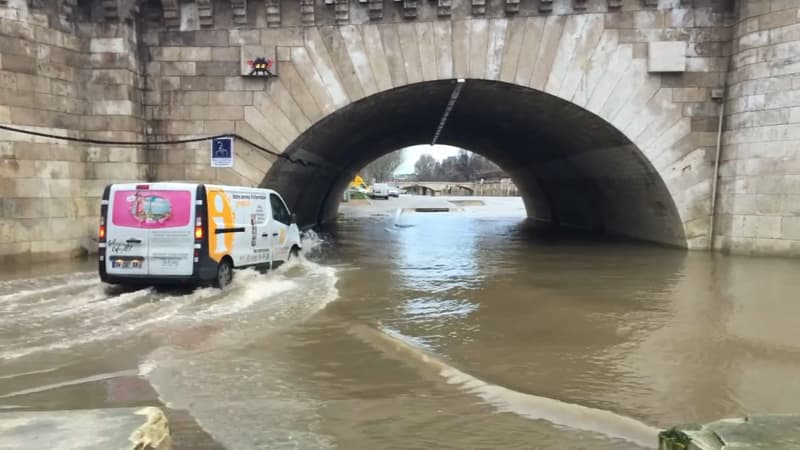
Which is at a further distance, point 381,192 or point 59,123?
point 381,192

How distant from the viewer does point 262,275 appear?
36.6 feet

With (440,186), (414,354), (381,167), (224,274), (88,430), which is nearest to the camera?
(88,430)

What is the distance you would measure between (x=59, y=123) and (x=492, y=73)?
31.9 feet

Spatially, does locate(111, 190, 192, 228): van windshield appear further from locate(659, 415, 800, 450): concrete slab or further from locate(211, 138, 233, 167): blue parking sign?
locate(659, 415, 800, 450): concrete slab

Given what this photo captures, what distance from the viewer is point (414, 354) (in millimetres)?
6332

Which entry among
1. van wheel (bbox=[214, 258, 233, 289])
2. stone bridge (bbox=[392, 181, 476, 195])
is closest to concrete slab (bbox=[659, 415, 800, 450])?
van wheel (bbox=[214, 258, 233, 289])

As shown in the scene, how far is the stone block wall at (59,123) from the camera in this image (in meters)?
12.5

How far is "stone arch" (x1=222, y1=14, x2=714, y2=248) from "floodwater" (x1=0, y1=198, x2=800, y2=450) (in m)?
3.81

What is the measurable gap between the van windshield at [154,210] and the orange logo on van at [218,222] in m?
0.36

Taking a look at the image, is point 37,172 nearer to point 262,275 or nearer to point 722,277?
point 262,275

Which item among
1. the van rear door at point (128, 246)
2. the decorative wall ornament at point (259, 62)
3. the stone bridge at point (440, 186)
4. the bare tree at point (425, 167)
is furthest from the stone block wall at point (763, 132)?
the bare tree at point (425, 167)

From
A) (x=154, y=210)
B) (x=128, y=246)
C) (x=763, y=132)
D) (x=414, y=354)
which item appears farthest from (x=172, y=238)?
(x=763, y=132)

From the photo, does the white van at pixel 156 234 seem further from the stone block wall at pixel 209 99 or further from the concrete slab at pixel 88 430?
the concrete slab at pixel 88 430

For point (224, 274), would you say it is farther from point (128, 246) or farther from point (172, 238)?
point (128, 246)
